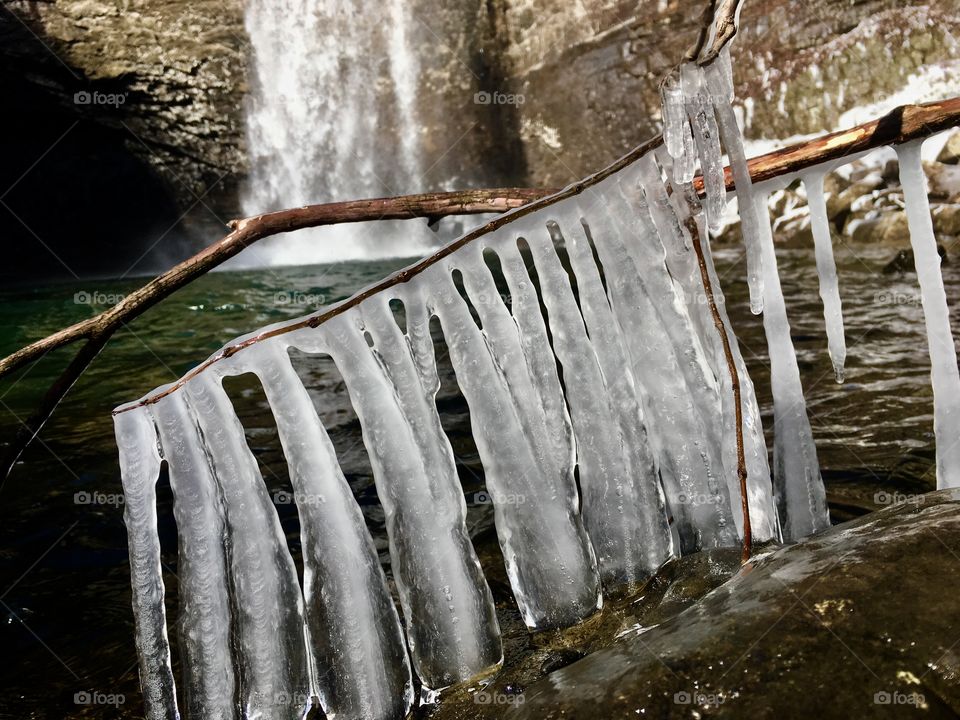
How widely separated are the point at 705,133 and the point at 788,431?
981 mm

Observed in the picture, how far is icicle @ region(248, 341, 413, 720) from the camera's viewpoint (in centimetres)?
225

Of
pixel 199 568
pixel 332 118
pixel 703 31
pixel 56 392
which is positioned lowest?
pixel 199 568

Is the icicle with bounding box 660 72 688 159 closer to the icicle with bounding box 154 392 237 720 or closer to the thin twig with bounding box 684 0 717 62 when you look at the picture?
the thin twig with bounding box 684 0 717 62

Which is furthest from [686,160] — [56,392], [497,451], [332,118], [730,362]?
[332,118]

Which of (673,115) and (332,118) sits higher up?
(332,118)

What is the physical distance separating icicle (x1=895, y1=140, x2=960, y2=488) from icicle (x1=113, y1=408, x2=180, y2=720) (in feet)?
7.47

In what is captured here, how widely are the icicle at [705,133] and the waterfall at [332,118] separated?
13.8 meters

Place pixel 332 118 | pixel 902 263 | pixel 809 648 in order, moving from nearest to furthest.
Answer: pixel 809 648
pixel 902 263
pixel 332 118

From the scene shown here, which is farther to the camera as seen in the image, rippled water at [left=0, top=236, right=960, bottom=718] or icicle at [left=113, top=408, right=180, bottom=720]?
rippled water at [left=0, top=236, right=960, bottom=718]

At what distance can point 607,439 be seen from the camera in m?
2.54

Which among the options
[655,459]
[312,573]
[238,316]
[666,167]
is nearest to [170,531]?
[312,573]

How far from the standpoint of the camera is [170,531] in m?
4.60

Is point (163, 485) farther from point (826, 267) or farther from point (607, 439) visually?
point (826, 267)

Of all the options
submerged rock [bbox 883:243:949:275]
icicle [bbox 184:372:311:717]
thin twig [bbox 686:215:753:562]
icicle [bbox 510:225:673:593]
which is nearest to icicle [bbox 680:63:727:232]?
thin twig [bbox 686:215:753:562]
